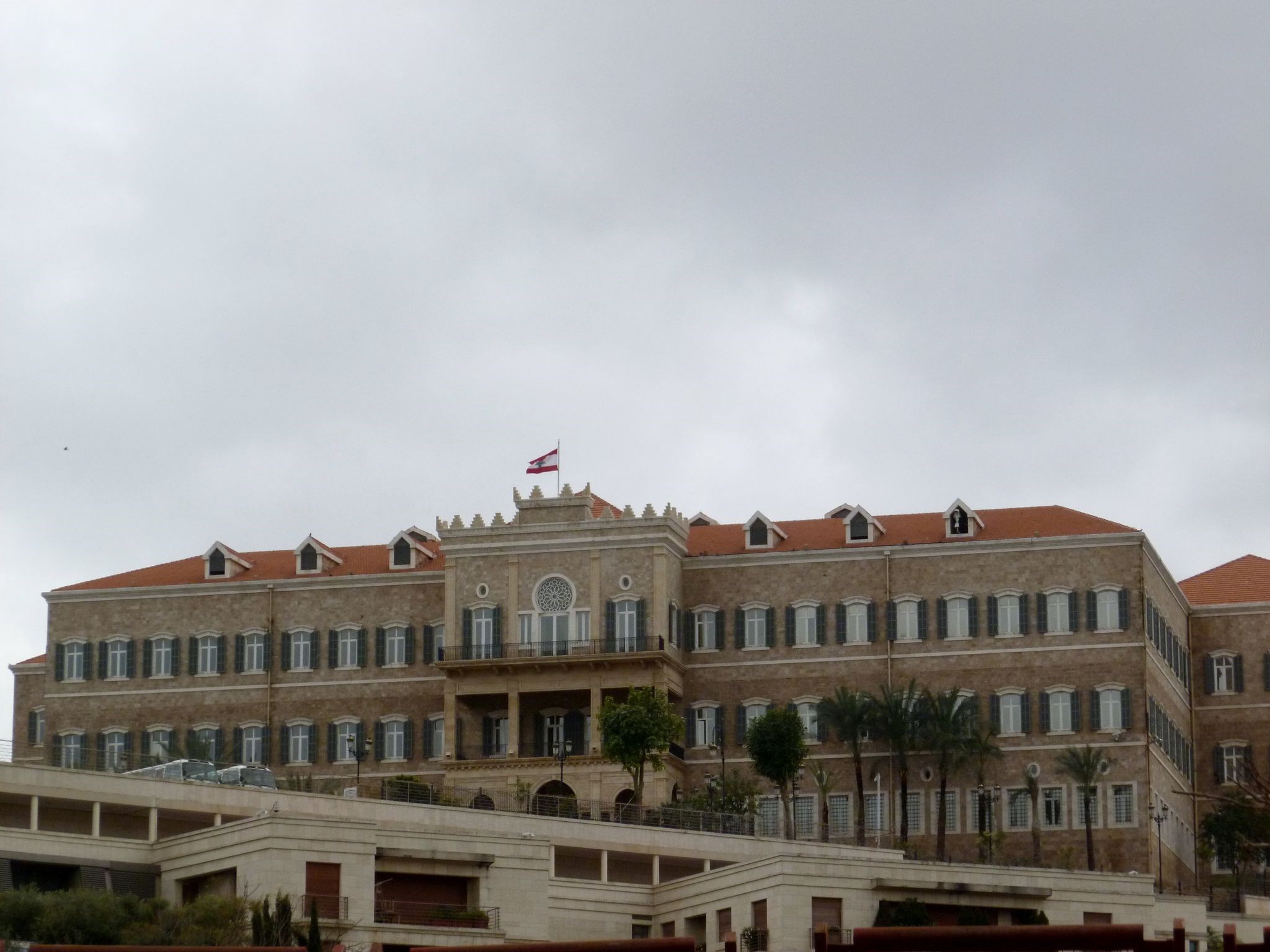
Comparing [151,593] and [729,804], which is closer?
[729,804]

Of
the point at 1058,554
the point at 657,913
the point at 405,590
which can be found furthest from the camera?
the point at 405,590

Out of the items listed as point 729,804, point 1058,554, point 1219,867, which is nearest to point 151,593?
point 729,804

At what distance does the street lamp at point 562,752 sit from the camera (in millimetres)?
80562

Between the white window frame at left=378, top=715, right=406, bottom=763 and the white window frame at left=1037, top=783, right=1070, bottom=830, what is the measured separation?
2114cm

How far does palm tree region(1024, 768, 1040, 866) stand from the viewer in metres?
77.5

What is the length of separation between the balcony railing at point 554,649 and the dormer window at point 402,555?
518 centimetres

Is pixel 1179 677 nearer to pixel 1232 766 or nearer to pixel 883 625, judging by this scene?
pixel 1232 766

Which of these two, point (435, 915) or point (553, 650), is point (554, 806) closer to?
point (553, 650)

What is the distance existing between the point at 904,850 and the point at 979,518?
1349 centimetres

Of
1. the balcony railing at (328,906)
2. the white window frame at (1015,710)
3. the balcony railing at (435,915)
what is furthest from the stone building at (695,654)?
the balcony railing at (328,906)

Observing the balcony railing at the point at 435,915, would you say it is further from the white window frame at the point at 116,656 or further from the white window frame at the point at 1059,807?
the white window frame at the point at 116,656

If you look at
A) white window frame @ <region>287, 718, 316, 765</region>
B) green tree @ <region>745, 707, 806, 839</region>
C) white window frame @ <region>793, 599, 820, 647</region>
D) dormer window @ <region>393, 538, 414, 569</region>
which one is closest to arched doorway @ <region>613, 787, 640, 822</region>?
green tree @ <region>745, 707, 806, 839</region>

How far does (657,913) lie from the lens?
6706 cm

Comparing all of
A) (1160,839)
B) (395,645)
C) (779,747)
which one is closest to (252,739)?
(395,645)
